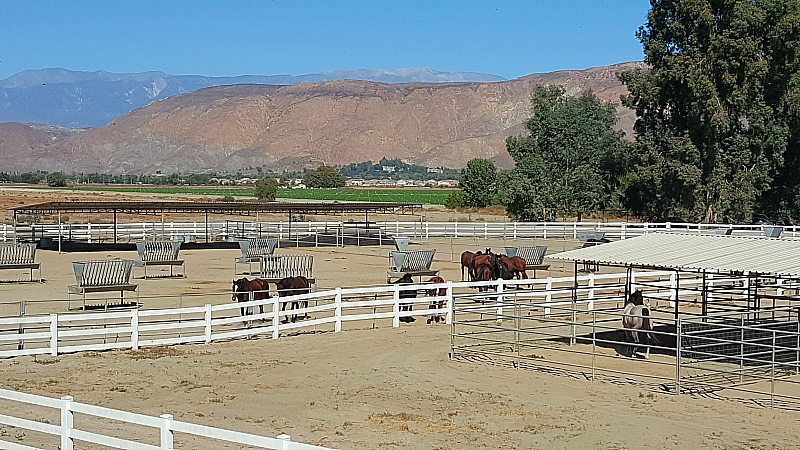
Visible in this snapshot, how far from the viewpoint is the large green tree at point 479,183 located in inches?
3551

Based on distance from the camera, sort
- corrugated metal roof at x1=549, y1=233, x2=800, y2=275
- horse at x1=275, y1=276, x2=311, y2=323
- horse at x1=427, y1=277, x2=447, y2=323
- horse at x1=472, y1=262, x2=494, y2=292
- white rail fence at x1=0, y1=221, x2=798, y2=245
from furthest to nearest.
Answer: white rail fence at x1=0, y1=221, x2=798, y2=245 < horse at x1=472, y1=262, x2=494, y2=292 < horse at x1=427, y1=277, x2=447, y2=323 < horse at x1=275, y1=276, x2=311, y2=323 < corrugated metal roof at x1=549, y1=233, x2=800, y2=275

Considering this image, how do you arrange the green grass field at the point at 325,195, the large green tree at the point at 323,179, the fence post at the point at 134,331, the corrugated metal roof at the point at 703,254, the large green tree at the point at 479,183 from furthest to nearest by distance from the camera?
the large green tree at the point at 323,179
the green grass field at the point at 325,195
the large green tree at the point at 479,183
the fence post at the point at 134,331
the corrugated metal roof at the point at 703,254

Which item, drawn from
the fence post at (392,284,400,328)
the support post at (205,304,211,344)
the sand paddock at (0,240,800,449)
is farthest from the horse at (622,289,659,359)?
the support post at (205,304,211,344)

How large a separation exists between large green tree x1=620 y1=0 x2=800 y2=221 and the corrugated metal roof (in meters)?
32.5

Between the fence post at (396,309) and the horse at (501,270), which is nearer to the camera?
the fence post at (396,309)

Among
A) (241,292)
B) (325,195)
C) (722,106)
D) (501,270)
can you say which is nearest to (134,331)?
(241,292)

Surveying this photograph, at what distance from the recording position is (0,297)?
23031 millimetres

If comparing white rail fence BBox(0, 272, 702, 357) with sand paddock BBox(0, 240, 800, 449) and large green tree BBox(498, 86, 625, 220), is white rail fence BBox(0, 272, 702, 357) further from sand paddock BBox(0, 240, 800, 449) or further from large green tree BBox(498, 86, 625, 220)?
large green tree BBox(498, 86, 625, 220)

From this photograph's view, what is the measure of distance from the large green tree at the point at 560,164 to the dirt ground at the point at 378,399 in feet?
143

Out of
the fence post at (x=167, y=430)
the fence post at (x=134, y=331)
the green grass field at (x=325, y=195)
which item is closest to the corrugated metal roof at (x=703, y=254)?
the fence post at (x=134, y=331)

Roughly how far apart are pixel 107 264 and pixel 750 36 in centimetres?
3821

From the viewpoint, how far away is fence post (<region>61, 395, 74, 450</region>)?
295 inches

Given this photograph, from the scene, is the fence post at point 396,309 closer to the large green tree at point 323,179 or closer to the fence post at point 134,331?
the fence post at point 134,331

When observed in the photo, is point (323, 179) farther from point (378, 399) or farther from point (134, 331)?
point (378, 399)
